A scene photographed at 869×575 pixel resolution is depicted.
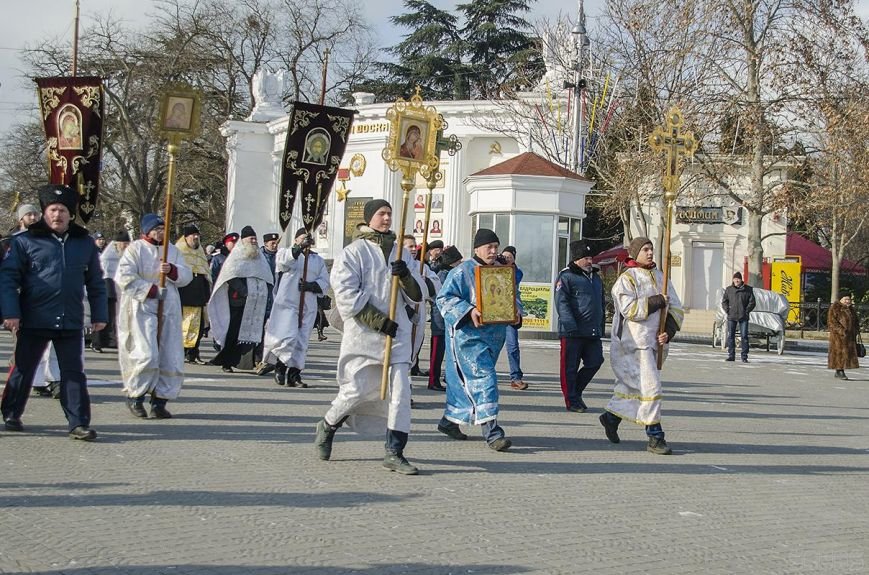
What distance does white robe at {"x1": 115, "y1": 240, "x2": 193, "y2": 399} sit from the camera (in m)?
10.0

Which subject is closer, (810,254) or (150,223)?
(150,223)

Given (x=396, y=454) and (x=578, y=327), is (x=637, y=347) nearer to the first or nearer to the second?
(x=396, y=454)

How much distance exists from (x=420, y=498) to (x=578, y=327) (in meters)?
5.66

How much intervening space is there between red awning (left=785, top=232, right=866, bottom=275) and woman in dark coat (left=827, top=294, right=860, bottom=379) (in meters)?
24.1

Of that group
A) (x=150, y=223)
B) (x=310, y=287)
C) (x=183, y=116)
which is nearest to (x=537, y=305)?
(x=310, y=287)

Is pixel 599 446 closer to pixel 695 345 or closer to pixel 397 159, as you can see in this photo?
pixel 397 159

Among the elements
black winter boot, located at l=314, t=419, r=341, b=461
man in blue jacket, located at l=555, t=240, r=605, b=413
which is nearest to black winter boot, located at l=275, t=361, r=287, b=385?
man in blue jacket, located at l=555, t=240, r=605, b=413

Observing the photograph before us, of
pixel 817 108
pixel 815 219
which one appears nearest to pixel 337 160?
pixel 817 108

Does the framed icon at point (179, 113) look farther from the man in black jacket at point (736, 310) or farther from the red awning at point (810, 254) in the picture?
the red awning at point (810, 254)

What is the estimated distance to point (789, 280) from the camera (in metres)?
39.3

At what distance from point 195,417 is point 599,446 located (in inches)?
141

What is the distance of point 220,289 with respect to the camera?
49.3 feet

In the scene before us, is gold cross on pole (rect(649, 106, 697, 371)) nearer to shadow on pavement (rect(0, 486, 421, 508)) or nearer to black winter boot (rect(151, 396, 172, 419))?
shadow on pavement (rect(0, 486, 421, 508))

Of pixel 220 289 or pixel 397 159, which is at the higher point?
pixel 397 159
